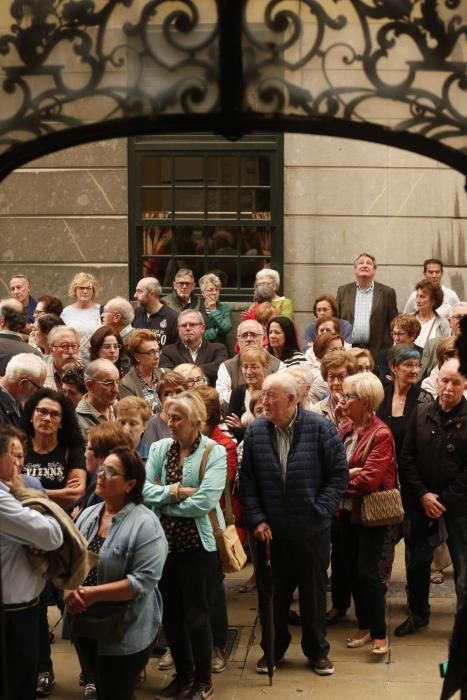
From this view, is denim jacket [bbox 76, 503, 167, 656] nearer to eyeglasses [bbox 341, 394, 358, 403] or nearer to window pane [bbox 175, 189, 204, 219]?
eyeglasses [bbox 341, 394, 358, 403]

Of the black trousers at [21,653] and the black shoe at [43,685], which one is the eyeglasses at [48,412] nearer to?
the black shoe at [43,685]

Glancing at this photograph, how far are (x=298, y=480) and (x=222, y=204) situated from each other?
27.1 feet

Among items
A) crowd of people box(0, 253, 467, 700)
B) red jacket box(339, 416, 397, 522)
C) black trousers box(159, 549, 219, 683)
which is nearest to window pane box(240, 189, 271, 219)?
crowd of people box(0, 253, 467, 700)

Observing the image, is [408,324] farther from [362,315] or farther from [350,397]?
[350,397]

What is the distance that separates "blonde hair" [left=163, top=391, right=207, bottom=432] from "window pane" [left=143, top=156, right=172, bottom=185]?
836cm

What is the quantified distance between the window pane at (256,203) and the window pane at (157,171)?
886mm

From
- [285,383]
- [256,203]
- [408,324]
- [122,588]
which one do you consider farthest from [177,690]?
[256,203]

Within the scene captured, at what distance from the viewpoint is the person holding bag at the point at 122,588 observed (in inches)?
278

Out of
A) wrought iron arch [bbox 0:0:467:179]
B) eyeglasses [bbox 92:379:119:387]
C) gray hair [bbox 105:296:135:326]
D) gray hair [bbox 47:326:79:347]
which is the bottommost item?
eyeglasses [bbox 92:379:119:387]

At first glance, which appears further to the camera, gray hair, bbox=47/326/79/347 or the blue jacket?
gray hair, bbox=47/326/79/347

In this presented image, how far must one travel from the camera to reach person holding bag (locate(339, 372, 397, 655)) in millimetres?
8984

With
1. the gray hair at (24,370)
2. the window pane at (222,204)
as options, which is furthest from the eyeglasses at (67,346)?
the window pane at (222,204)

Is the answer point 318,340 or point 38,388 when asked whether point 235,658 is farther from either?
point 318,340

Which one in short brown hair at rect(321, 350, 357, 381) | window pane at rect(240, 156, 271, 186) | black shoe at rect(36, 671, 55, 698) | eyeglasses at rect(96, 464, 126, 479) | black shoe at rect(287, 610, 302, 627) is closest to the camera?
eyeglasses at rect(96, 464, 126, 479)
